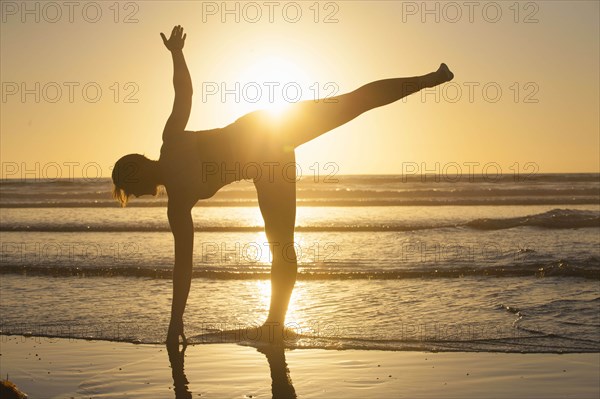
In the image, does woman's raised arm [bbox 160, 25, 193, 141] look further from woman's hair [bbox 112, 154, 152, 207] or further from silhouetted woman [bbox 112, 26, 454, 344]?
woman's hair [bbox 112, 154, 152, 207]

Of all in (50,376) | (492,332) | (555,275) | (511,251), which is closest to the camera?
(50,376)

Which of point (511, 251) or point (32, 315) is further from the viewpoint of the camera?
point (511, 251)

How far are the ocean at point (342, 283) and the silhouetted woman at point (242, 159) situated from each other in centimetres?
109

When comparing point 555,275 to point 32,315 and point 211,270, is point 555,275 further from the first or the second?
point 32,315

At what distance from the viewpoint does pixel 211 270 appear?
12617mm

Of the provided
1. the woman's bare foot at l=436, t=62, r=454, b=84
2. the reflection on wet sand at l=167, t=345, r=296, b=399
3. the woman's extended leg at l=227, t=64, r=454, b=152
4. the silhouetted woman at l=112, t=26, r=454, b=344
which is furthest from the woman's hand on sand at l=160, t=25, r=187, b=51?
the reflection on wet sand at l=167, t=345, r=296, b=399

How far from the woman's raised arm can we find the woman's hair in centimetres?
45

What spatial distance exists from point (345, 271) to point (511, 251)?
165 inches

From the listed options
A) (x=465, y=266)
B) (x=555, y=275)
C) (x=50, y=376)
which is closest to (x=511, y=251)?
(x=465, y=266)

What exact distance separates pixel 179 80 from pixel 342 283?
5.55 metres

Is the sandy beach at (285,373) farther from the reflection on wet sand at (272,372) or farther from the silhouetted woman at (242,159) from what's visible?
the silhouetted woman at (242,159)

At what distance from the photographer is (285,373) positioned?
6.20m

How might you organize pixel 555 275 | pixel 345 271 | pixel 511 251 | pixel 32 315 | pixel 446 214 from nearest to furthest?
pixel 32 315, pixel 555 275, pixel 345 271, pixel 511 251, pixel 446 214

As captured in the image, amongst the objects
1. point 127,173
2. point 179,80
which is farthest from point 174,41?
point 127,173
